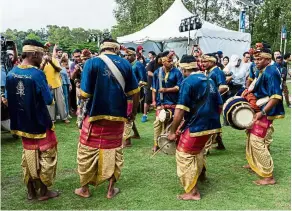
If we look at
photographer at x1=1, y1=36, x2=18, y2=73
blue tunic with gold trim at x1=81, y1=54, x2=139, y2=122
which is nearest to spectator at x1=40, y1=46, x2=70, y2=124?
photographer at x1=1, y1=36, x2=18, y2=73

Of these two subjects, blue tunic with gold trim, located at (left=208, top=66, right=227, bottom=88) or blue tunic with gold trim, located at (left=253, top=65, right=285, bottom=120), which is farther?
blue tunic with gold trim, located at (left=208, top=66, right=227, bottom=88)

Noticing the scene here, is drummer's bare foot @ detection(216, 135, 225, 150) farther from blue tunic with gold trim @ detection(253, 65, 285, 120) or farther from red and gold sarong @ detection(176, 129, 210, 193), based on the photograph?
red and gold sarong @ detection(176, 129, 210, 193)

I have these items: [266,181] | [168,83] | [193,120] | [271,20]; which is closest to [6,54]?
[168,83]

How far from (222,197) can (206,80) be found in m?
1.48

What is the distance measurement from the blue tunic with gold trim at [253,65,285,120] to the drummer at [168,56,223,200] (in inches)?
31.4

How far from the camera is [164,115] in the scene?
20.4ft

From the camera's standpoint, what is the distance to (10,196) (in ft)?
15.0

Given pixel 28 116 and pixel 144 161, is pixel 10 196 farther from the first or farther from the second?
pixel 144 161

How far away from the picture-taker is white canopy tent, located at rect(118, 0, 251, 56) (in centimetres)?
1520

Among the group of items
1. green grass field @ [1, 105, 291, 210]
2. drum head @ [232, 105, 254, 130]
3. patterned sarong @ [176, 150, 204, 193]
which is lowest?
green grass field @ [1, 105, 291, 210]

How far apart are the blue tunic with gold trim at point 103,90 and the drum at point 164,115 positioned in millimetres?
1796

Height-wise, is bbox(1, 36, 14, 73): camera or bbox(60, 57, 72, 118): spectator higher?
bbox(1, 36, 14, 73): camera

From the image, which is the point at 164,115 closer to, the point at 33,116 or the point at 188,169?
the point at 188,169

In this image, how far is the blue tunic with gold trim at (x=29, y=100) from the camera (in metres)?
4.17
